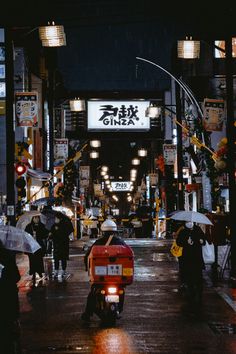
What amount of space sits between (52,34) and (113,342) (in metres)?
13.5

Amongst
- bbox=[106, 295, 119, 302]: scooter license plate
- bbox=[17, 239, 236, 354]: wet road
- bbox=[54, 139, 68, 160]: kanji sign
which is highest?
bbox=[54, 139, 68, 160]: kanji sign

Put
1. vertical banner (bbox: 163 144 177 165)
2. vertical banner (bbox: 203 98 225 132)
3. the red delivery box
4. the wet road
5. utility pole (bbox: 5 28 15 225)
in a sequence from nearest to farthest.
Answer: the wet road
the red delivery box
utility pole (bbox: 5 28 15 225)
vertical banner (bbox: 203 98 225 132)
vertical banner (bbox: 163 144 177 165)

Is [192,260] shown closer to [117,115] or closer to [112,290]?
[112,290]

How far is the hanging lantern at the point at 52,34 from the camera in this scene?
22.3m

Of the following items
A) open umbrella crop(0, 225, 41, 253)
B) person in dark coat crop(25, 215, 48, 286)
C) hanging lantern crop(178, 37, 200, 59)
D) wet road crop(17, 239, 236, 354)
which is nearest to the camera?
open umbrella crop(0, 225, 41, 253)

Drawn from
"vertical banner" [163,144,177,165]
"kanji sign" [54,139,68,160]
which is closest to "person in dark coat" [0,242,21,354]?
"kanji sign" [54,139,68,160]

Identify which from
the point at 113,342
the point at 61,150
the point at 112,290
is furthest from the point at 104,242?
the point at 61,150

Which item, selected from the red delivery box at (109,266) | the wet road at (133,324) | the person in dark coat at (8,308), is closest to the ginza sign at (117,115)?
the wet road at (133,324)

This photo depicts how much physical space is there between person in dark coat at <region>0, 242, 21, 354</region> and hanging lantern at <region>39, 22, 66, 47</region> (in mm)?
14882

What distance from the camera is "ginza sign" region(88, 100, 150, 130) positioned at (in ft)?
153

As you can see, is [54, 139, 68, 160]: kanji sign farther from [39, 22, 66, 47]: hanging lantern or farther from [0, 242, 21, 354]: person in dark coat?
[0, 242, 21, 354]: person in dark coat

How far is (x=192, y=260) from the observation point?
15062 millimetres

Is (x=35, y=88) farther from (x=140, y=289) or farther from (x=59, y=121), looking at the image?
(x=140, y=289)

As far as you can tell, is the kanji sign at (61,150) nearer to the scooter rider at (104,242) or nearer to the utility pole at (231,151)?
the utility pole at (231,151)
